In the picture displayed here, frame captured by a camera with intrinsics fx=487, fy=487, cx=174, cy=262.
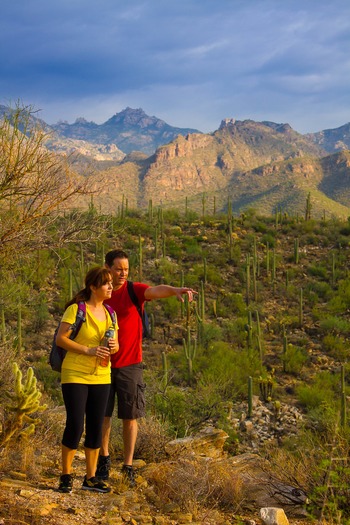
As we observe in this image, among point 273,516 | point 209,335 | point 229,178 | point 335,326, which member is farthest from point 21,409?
point 229,178

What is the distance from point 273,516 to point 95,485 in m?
1.25

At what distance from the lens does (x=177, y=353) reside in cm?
1268

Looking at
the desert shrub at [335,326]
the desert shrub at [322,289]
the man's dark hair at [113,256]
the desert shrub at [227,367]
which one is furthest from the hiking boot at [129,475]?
the desert shrub at [322,289]

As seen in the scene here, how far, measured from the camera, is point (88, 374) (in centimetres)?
338

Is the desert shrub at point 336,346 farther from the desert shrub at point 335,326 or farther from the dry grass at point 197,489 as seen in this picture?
the dry grass at point 197,489

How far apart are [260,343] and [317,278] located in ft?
22.5

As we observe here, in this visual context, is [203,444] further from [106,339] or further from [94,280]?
[94,280]

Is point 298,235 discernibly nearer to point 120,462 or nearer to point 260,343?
point 260,343

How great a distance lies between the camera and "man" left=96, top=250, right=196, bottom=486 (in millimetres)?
3754

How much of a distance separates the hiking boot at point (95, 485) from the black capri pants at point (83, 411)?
26 cm

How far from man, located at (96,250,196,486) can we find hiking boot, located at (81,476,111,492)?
21 cm

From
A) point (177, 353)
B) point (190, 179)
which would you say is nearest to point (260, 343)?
point (177, 353)

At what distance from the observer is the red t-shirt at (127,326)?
3766mm

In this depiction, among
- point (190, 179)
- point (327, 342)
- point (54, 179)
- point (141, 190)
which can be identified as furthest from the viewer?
point (190, 179)
